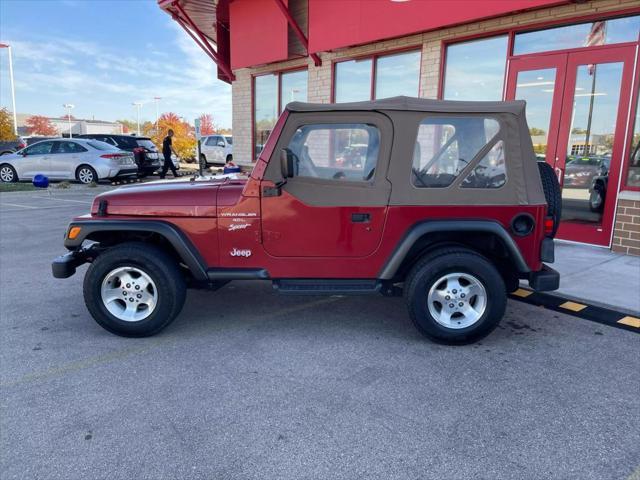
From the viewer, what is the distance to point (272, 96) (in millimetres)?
12891

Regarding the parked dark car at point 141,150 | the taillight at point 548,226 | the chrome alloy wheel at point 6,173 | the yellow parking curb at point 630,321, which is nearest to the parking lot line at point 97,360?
the taillight at point 548,226

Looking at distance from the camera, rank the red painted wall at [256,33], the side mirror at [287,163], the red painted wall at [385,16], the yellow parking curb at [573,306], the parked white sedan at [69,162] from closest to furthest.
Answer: the side mirror at [287,163]
the yellow parking curb at [573,306]
the red painted wall at [385,16]
the red painted wall at [256,33]
the parked white sedan at [69,162]

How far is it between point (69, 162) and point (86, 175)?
748 millimetres

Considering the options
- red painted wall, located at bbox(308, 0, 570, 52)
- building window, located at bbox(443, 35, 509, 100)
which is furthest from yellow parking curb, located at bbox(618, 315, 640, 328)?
Answer: building window, located at bbox(443, 35, 509, 100)

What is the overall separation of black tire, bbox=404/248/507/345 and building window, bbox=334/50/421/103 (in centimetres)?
624

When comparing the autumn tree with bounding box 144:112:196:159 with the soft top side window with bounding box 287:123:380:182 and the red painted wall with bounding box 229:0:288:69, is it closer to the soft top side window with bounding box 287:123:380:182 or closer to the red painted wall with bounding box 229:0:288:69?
the red painted wall with bounding box 229:0:288:69

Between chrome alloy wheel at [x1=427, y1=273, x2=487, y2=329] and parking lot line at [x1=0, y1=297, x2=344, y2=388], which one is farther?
chrome alloy wheel at [x1=427, y1=273, x2=487, y2=329]

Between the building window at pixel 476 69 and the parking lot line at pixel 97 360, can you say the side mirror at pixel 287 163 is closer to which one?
the parking lot line at pixel 97 360

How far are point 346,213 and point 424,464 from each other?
1.93 meters

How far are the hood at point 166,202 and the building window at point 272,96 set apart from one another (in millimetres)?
8521

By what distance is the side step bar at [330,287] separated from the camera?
3801mm

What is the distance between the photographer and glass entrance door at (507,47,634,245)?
6.58 m

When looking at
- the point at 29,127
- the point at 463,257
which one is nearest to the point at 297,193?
the point at 463,257

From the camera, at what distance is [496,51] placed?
7855 millimetres
